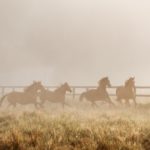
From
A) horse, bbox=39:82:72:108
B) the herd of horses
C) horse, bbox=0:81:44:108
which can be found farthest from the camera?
horse, bbox=39:82:72:108

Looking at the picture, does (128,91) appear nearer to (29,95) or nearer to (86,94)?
(86,94)

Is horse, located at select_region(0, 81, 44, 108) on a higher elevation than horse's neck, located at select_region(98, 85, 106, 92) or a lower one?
lower

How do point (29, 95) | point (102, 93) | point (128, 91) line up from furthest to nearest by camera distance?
point (29, 95)
point (102, 93)
point (128, 91)

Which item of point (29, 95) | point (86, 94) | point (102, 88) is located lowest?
point (29, 95)

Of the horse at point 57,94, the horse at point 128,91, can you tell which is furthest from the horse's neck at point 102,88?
the horse at point 57,94

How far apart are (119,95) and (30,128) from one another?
43.3ft

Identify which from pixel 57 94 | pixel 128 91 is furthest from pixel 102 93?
pixel 57 94

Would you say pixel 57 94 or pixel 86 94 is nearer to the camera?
pixel 86 94

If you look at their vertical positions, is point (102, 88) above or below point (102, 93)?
above

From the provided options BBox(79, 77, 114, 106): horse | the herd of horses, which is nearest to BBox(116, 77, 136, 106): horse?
the herd of horses

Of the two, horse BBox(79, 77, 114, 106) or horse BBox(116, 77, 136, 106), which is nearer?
horse BBox(116, 77, 136, 106)

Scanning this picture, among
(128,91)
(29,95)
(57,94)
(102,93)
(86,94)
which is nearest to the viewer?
(128,91)

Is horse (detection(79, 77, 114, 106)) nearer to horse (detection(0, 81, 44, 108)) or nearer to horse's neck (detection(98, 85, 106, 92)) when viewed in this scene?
horse's neck (detection(98, 85, 106, 92))

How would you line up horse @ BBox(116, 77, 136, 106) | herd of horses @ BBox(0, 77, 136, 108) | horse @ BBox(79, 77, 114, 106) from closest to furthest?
horse @ BBox(116, 77, 136, 106) → herd of horses @ BBox(0, 77, 136, 108) → horse @ BBox(79, 77, 114, 106)
